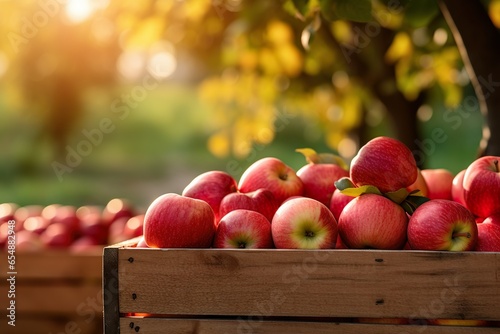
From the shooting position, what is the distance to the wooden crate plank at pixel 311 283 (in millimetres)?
1341

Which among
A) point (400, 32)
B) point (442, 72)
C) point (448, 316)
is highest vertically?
point (400, 32)

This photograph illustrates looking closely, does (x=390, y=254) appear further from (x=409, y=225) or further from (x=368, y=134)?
(x=368, y=134)

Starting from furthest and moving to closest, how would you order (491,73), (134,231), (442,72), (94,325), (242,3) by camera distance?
(442,72) → (242,3) → (134,231) → (94,325) → (491,73)

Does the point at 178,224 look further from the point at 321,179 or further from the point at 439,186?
the point at 439,186

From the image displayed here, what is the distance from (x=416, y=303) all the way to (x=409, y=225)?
8.4 inches

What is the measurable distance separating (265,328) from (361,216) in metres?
0.34

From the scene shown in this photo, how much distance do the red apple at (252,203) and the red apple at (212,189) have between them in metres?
0.04

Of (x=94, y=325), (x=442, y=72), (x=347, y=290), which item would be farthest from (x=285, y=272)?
(x=442, y=72)

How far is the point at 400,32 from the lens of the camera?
354 cm

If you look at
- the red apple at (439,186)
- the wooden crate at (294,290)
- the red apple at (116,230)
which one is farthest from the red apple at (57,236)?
the red apple at (439,186)

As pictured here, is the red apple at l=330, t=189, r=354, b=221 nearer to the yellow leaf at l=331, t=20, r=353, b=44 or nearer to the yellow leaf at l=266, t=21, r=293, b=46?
the yellow leaf at l=266, t=21, r=293, b=46

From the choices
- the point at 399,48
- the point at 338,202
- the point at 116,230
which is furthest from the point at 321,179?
the point at 399,48

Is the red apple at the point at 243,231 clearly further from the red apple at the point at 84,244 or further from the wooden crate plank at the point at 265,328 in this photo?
the red apple at the point at 84,244

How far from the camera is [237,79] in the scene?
15.4ft
